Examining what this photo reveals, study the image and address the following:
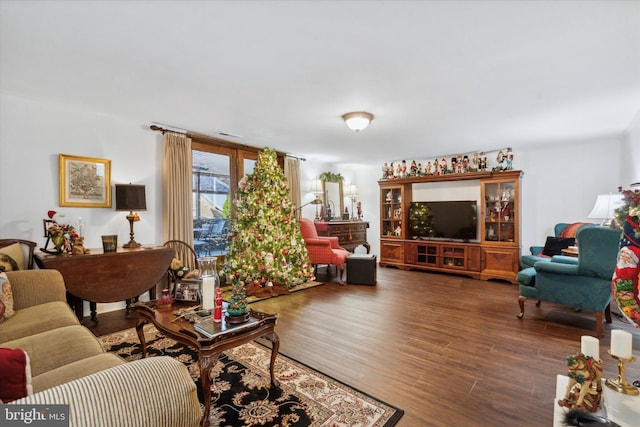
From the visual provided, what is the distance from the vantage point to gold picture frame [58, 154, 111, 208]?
3289 mm

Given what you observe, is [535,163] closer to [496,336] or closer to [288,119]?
[496,336]

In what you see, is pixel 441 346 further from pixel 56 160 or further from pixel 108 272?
pixel 56 160

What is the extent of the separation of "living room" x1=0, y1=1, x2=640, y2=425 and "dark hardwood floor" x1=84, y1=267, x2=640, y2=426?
29 cm

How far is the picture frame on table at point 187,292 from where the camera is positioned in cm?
233

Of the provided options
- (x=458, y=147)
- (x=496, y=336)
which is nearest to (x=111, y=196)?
(x=496, y=336)

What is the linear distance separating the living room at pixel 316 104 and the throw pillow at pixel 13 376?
1.77 metres

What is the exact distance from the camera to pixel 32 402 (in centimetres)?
73

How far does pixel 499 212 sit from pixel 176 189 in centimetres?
513

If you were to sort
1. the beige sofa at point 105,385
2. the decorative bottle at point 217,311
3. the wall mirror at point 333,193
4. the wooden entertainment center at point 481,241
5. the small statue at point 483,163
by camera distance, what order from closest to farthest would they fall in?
the beige sofa at point 105,385, the decorative bottle at point 217,311, the wooden entertainment center at point 481,241, the small statue at point 483,163, the wall mirror at point 333,193

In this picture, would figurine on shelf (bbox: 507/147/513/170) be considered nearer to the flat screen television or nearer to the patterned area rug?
the flat screen television

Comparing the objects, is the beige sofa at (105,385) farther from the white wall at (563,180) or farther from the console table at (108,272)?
the white wall at (563,180)

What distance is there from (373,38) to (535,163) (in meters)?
4.72

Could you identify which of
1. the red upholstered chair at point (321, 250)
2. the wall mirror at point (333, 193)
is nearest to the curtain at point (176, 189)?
the red upholstered chair at point (321, 250)

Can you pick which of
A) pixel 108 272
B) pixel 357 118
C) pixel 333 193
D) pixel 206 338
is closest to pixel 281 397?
pixel 206 338
